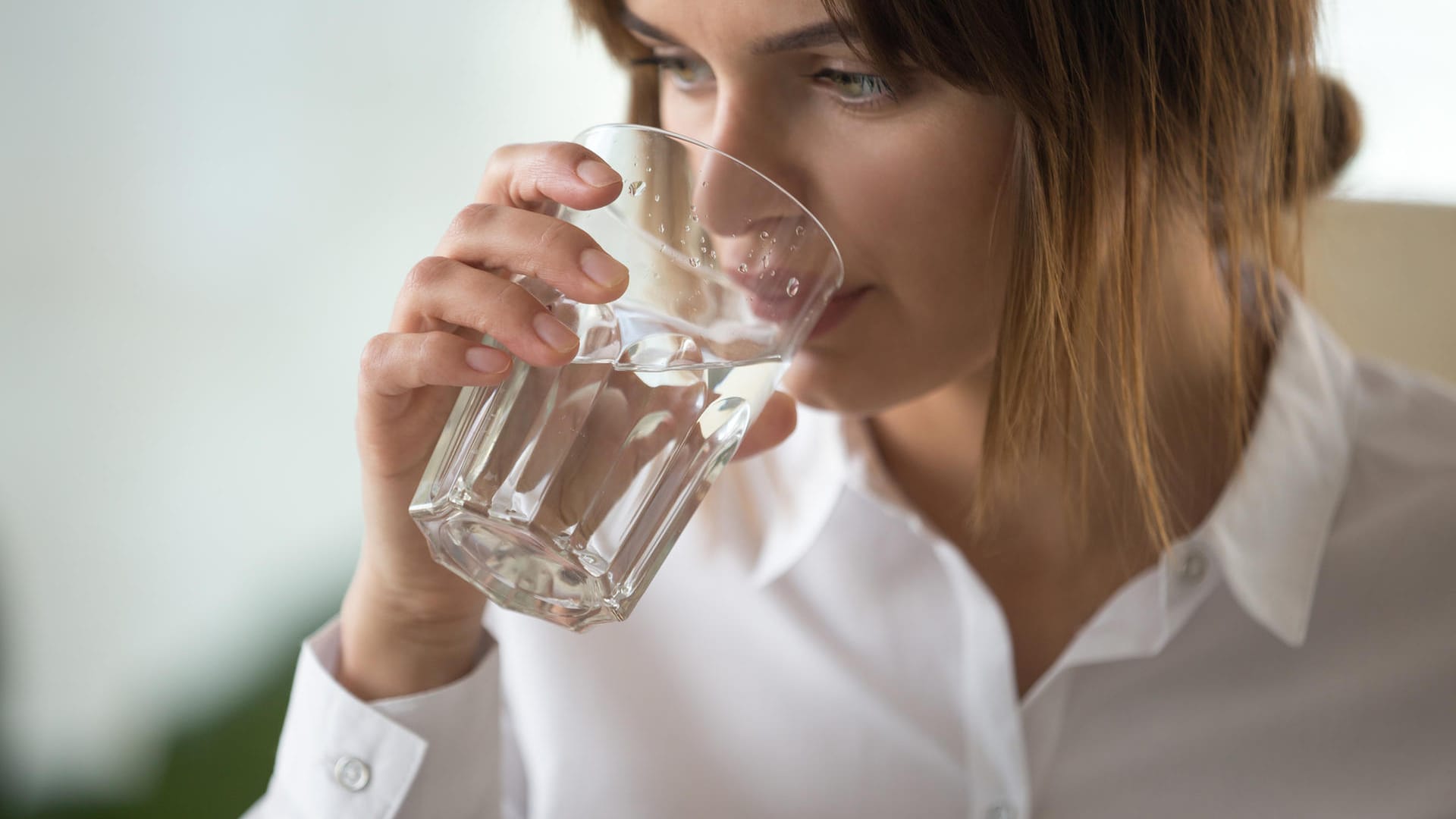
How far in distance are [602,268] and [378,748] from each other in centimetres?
53

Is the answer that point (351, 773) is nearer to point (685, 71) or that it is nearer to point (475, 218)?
point (475, 218)

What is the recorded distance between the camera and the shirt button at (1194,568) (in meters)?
1.05

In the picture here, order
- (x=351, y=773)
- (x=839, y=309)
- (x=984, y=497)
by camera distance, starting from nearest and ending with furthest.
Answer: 1. (x=839, y=309)
2. (x=351, y=773)
3. (x=984, y=497)

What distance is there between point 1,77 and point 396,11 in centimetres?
66

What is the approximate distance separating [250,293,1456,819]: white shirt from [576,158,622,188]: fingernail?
0.50 m

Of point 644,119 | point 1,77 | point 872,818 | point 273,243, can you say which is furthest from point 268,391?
point 872,818

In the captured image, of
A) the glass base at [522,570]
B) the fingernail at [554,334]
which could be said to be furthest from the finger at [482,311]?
the glass base at [522,570]

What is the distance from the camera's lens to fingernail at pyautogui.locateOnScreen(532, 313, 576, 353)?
632 millimetres

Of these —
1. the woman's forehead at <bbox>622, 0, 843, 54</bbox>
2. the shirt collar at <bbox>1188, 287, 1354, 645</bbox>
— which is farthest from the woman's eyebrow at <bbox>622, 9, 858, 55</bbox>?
the shirt collar at <bbox>1188, 287, 1354, 645</bbox>

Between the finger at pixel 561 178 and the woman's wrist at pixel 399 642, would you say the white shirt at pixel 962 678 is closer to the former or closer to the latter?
the woman's wrist at pixel 399 642

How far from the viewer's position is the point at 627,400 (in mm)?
656

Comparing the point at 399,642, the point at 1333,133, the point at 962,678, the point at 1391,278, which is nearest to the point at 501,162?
the point at 399,642

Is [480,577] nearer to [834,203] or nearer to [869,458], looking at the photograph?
[834,203]

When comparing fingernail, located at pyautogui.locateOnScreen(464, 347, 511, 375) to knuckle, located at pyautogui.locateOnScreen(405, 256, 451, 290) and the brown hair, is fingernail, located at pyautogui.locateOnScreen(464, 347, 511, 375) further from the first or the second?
the brown hair
